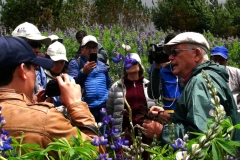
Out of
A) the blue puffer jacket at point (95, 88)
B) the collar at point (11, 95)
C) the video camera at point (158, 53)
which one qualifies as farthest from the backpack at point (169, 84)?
the collar at point (11, 95)

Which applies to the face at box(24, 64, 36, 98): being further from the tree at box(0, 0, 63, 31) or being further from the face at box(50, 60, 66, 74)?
the tree at box(0, 0, 63, 31)

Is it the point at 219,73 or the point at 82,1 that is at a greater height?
the point at 82,1

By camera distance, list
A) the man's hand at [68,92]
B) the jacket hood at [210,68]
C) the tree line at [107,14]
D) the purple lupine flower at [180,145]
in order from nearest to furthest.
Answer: the purple lupine flower at [180,145]
the man's hand at [68,92]
the jacket hood at [210,68]
the tree line at [107,14]

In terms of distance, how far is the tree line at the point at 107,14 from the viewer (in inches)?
902

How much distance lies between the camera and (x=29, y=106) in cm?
235

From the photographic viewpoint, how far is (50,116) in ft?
Result: 7.50

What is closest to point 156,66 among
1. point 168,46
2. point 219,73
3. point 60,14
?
point 168,46

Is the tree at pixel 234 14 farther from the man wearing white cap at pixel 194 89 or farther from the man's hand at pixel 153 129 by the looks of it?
the man's hand at pixel 153 129

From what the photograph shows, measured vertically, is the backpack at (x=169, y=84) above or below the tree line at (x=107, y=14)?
below

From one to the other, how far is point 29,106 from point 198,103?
1.04m

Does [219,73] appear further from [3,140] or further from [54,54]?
→ [54,54]

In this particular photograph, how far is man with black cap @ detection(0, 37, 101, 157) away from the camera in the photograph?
2262 millimetres

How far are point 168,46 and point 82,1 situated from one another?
21624 millimetres

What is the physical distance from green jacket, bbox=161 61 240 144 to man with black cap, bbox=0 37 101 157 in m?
0.66
